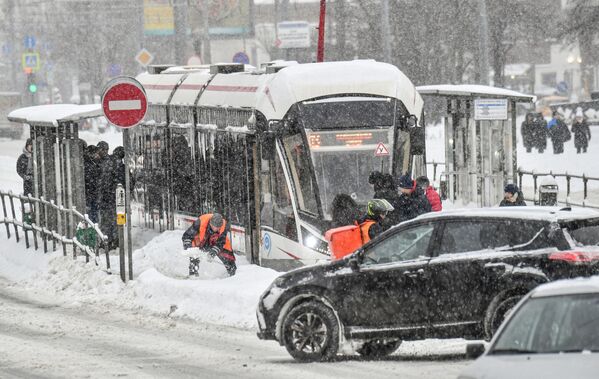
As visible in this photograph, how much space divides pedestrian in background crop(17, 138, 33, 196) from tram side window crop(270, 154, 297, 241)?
6.99m

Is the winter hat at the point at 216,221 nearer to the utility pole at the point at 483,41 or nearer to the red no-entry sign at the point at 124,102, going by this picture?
the red no-entry sign at the point at 124,102

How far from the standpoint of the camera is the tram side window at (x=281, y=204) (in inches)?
778

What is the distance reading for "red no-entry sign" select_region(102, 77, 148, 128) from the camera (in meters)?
20.1

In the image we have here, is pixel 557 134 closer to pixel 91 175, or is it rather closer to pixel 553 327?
pixel 91 175

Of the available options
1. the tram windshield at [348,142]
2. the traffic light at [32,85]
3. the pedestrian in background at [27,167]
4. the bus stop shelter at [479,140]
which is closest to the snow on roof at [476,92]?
the bus stop shelter at [479,140]

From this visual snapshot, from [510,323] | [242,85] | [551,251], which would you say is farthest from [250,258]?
[510,323]

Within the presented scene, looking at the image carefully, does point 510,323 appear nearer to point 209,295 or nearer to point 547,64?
point 209,295

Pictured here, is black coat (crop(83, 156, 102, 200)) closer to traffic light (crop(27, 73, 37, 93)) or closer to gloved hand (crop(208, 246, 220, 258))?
gloved hand (crop(208, 246, 220, 258))

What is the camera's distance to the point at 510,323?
8523 mm

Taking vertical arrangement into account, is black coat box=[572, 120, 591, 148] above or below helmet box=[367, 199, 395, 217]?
below

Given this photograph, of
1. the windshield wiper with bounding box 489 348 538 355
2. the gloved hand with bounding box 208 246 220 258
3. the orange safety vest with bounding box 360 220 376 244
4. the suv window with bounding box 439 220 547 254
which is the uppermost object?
the suv window with bounding box 439 220 547 254

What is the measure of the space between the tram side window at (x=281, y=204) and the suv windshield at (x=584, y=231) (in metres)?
6.90

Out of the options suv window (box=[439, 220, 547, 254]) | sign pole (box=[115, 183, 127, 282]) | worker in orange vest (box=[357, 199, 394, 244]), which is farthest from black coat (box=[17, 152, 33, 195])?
suv window (box=[439, 220, 547, 254])

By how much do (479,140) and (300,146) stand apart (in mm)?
6634
